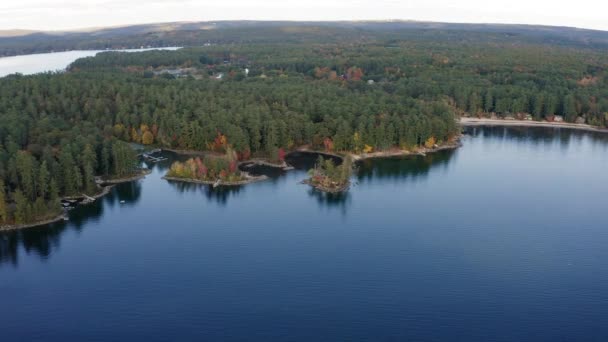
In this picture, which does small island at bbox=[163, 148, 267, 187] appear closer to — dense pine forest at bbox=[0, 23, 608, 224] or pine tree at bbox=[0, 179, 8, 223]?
dense pine forest at bbox=[0, 23, 608, 224]

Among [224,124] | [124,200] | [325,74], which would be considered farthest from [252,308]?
[325,74]

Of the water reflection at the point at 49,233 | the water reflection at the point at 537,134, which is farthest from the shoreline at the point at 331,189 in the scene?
the water reflection at the point at 537,134

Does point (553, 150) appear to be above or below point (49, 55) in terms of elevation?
below

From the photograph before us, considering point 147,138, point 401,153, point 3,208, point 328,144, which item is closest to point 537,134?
point 401,153

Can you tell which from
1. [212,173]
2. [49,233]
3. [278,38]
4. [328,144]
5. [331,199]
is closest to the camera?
[49,233]

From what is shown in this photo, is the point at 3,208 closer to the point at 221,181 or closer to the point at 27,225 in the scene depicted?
the point at 27,225

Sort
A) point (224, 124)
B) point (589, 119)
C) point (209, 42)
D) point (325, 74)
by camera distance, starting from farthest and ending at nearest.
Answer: point (209, 42) < point (325, 74) < point (589, 119) < point (224, 124)

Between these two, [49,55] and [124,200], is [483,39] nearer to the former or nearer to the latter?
[49,55]

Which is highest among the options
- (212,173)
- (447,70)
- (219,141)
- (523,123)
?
(447,70)
